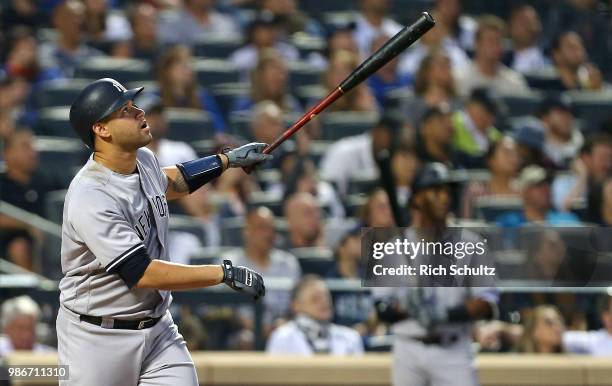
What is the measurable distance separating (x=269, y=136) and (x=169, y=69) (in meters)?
0.95

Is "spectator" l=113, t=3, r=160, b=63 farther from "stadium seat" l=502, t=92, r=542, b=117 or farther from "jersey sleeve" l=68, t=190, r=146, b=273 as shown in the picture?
"jersey sleeve" l=68, t=190, r=146, b=273

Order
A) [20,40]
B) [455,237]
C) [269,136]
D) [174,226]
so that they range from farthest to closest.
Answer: [20,40] → [269,136] → [174,226] → [455,237]

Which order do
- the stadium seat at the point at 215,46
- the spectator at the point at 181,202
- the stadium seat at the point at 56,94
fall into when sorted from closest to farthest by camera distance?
the spectator at the point at 181,202 < the stadium seat at the point at 56,94 < the stadium seat at the point at 215,46

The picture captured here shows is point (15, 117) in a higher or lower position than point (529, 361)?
higher

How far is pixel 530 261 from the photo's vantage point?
614 centimetres

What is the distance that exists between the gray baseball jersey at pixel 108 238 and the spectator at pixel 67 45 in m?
5.41

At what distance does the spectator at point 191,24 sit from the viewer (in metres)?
10.1

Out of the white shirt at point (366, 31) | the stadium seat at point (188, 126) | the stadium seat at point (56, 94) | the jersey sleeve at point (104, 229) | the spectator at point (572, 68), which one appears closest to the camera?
the jersey sleeve at point (104, 229)

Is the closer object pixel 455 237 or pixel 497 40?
pixel 455 237

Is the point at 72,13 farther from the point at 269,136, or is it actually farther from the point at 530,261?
the point at 530,261

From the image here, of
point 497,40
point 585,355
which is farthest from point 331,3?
point 585,355

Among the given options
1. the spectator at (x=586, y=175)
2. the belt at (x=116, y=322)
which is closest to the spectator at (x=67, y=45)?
the spectator at (x=586, y=175)

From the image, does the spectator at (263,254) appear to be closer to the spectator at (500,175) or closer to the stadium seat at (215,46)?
the spectator at (500,175)

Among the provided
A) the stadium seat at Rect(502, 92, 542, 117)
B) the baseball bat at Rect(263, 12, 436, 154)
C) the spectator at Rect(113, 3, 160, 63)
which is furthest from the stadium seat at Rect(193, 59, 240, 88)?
the baseball bat at Rect(263, 12, 436, 154)
